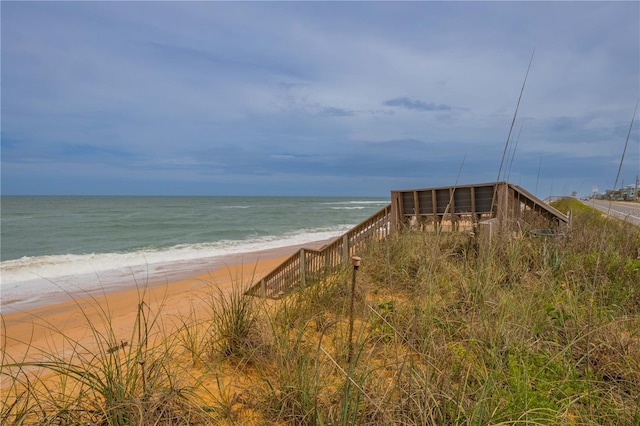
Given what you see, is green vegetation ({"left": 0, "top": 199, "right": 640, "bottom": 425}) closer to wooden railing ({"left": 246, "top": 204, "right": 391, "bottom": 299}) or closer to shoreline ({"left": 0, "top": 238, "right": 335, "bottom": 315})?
wooden railing ({"left": 246, "top": 204, "right": 391, "bottom": 299})

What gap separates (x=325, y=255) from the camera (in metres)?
7.33

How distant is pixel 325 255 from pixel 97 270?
12.5 metres

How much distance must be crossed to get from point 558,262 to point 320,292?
325 centimetres

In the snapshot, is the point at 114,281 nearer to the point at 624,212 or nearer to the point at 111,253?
the point at 111,253

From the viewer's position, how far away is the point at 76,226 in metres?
30.0

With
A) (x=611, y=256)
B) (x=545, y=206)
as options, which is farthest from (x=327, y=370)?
(x=545, y=206)

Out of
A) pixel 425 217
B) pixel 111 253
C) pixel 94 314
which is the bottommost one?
pixel 94 314

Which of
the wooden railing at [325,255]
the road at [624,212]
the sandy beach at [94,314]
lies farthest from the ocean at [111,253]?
the road at [624,212]

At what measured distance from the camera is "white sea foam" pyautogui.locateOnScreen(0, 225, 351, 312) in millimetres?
11656

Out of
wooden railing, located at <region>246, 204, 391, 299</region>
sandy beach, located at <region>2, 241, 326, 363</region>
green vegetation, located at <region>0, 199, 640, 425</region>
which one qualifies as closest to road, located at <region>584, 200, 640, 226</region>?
green vegetation, located at <region>0, 199, 640, 425</region>

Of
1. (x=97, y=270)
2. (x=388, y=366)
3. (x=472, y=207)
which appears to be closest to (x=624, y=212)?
(x=472, y=207)

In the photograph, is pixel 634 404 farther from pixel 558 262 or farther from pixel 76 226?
pixel 76 226

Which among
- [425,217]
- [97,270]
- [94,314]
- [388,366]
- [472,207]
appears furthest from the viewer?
[97,270]

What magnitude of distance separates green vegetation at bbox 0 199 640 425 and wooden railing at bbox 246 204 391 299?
245 centimetres
